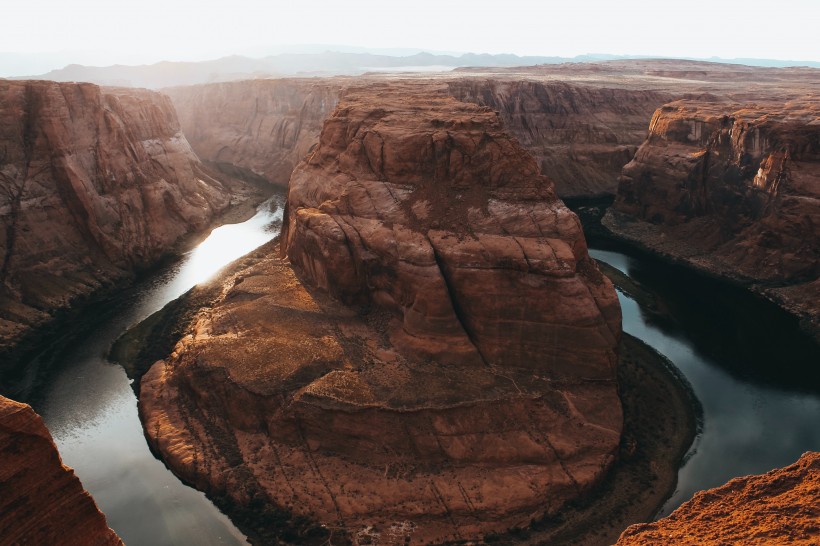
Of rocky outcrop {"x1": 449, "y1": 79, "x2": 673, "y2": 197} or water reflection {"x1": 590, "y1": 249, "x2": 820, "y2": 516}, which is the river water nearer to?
water reflection {"x1": 590, "y1": 249, "x2": 820, "y2": 516}

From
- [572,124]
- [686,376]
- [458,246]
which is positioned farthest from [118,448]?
[572,124]

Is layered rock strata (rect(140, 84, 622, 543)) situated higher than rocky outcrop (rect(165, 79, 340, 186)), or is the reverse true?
rocky outcrop (rect(165, 79, 340, 186))

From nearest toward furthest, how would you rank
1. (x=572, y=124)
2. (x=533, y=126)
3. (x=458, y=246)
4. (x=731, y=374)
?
(x=458, y=246), (x=731, y=374), (x=533, y=126), (x=572, y=124)

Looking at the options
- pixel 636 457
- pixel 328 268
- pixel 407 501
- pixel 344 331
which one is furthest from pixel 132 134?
pixel 636 457

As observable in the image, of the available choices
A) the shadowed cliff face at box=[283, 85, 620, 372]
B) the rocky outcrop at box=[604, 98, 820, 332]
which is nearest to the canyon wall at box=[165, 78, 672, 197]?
the rocky outcrop at box=[604, 98, 820, 332]

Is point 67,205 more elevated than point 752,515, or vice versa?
point 67,205

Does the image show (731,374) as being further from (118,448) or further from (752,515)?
(118,448)

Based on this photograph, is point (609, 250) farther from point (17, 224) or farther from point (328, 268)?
point (17, 224)
